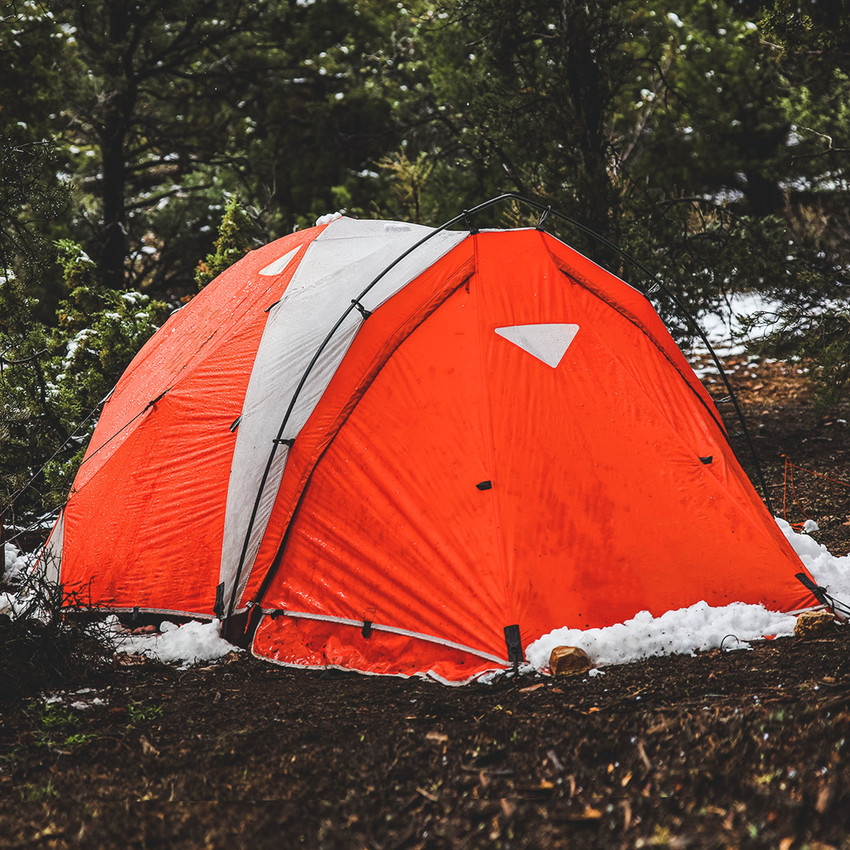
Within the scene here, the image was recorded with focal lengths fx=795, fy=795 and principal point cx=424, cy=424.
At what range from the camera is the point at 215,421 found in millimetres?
4883

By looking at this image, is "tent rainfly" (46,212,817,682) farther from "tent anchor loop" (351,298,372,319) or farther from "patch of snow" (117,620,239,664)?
"patch of snow" (117,620,239,664)

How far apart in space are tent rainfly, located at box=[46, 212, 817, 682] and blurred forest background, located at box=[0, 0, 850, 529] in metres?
1.06

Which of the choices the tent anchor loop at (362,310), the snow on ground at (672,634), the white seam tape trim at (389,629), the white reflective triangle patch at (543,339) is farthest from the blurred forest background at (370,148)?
the snow on ground at (672,634)

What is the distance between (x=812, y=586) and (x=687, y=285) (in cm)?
476

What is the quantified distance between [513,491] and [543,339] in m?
0.95

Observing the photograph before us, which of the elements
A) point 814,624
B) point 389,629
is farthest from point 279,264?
point 814,624

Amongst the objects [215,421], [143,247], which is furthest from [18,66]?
[215,421]

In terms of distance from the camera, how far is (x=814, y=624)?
381 centimetres

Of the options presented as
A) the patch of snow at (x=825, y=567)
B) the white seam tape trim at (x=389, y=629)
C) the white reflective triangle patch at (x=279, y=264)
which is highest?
the white reflective triangle patch at (x=279, y=264)

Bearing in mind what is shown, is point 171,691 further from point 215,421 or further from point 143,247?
point 143,247

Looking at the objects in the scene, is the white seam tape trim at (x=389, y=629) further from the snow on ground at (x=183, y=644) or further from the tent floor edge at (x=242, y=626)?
the snow on ground at (x=183, y=644)

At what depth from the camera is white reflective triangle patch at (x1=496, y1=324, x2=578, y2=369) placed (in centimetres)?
450

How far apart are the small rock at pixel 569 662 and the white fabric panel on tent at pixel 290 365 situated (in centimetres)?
182

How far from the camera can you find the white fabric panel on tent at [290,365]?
180 inches
